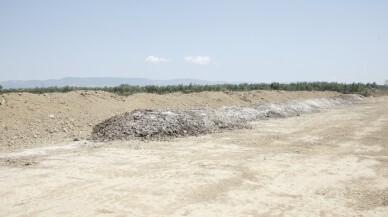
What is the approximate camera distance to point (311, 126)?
66.0ft

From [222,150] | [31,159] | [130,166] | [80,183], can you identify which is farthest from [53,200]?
[222,150]

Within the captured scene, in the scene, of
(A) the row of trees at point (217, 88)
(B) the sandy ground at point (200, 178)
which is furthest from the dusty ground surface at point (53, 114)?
(A) the row of trees at point (217, 88)

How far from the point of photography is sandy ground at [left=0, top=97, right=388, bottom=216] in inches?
285

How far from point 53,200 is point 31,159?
14.9 ft

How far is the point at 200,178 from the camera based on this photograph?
934cm

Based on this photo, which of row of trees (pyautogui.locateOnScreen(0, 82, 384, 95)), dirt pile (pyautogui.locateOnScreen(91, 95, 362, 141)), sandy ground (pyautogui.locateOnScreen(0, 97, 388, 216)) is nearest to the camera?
sandy ground (pyautogui.locateOnScreen(0, 97, 388, 216))

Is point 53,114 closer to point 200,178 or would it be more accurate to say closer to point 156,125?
point 156,125

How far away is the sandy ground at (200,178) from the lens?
7.23 m

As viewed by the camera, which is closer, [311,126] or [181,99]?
[311,126]

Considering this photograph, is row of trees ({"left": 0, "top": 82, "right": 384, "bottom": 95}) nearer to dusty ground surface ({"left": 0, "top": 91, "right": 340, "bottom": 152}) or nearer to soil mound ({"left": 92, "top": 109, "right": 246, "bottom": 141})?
dusty ground surface ({"left": 0, "top": 91, "right": 340, "bottom": 152})

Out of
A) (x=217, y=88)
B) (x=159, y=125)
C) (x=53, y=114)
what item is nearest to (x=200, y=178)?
(x=159, y=125)

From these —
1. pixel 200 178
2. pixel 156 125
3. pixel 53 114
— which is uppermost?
pixel 53 114

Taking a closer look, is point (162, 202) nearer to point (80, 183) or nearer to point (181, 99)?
point (80, 183)

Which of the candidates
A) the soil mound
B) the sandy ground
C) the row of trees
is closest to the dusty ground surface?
the soil mound
